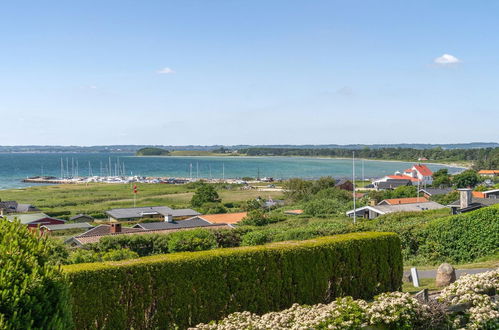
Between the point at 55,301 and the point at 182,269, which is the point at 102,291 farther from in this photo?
the point at 55,301

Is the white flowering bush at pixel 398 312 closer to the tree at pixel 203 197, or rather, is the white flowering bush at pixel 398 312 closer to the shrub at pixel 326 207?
the shrub at pixel 326 207

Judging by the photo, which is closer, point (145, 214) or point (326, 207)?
point (326, 207)

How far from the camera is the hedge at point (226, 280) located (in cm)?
1062

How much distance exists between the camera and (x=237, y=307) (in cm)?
1205

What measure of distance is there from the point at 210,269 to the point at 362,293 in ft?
15.6

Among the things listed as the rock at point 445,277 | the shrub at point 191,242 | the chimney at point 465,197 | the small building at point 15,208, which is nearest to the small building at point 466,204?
the chimney at point 465,197

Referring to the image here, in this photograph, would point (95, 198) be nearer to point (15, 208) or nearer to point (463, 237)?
point (15, 208)

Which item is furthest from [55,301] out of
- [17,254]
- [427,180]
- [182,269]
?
[427,180]

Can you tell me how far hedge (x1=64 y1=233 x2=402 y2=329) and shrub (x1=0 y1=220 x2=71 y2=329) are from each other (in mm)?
4567

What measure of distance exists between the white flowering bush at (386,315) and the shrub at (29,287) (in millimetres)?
3342

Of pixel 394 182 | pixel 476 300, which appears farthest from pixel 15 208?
pixel 476 300

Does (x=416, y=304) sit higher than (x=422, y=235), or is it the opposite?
(x=416, y=304)

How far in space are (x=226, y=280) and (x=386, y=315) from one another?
4.52 meters

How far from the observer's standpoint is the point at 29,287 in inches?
208
